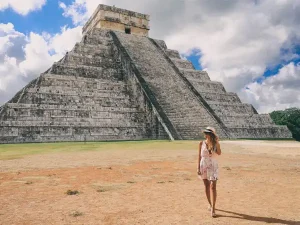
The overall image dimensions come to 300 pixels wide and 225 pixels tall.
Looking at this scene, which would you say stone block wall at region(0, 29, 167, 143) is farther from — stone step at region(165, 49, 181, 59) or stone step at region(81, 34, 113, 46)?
stone step at region(165, 49, 181, 59)

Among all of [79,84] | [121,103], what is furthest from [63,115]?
[121,103]

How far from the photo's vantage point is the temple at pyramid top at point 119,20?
28391 millimetres

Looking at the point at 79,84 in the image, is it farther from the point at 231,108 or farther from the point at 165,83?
the point at 231,108

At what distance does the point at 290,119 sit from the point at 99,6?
25227mm

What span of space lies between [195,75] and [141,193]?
69.8 ft

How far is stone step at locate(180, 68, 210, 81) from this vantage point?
2501 cm

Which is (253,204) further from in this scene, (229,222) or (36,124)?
(36,124)

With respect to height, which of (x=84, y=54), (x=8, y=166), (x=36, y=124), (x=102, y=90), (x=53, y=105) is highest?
(x=84, y=54)

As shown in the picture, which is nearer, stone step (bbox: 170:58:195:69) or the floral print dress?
the floral print dress

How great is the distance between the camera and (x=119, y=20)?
95.3 feet

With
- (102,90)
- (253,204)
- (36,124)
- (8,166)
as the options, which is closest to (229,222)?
(253,204)

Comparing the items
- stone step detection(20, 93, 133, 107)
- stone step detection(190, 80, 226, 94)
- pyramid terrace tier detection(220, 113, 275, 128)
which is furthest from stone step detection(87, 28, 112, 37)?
pyramid terrace tier detection(220, 113, 275, 128)

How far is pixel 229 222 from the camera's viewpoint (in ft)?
13.1

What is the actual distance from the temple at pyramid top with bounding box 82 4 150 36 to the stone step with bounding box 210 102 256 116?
39.2 ft
